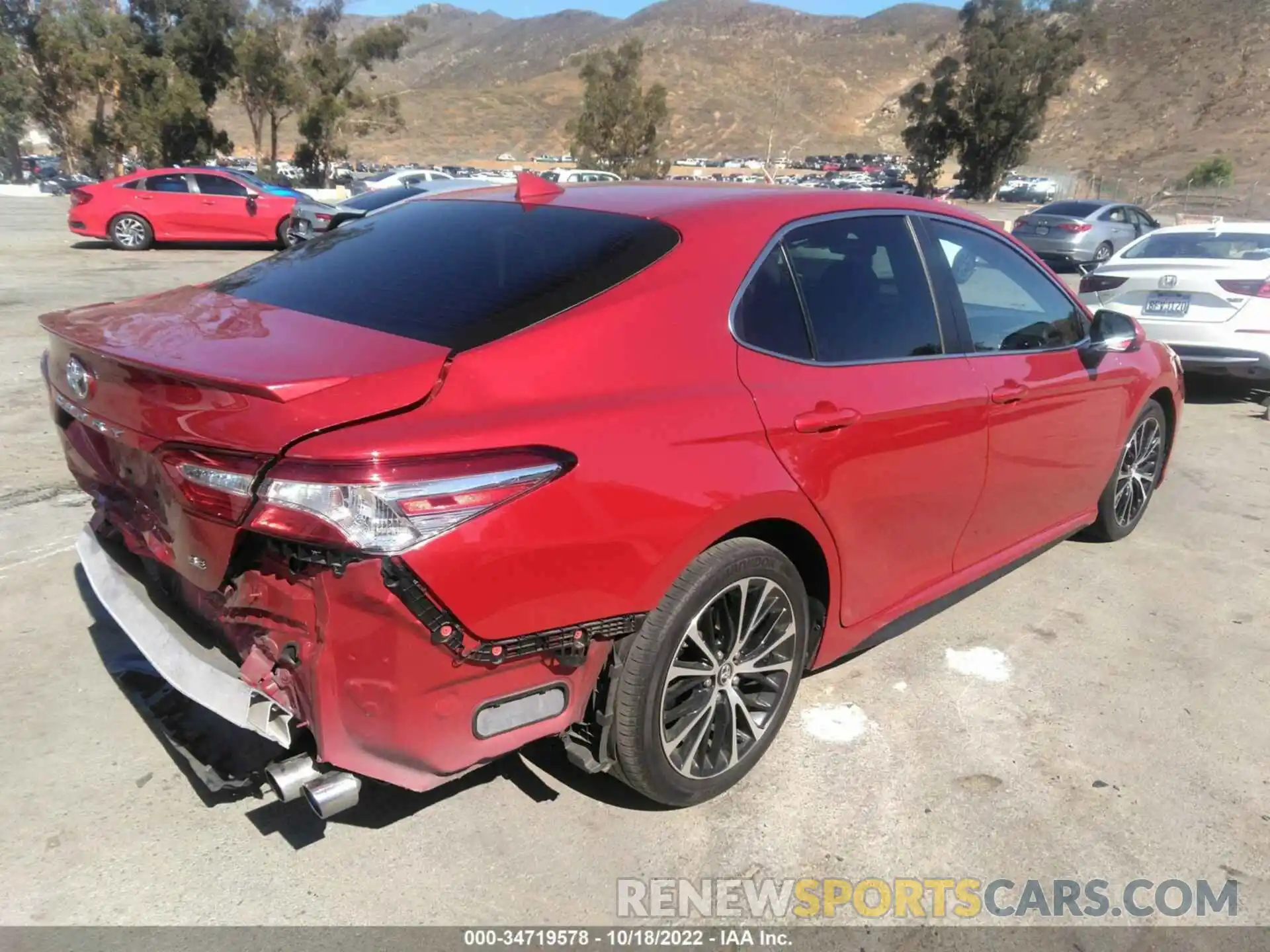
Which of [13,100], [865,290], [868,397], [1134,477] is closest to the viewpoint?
[868,397]

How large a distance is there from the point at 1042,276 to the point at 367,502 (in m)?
3.30

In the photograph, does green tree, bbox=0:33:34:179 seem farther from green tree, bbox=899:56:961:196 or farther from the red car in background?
green tree, bbox=899:56:961:196

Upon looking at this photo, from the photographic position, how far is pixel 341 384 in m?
2.20

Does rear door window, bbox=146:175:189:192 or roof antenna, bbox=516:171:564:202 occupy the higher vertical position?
roof antenna, bbox=516:171:564:202

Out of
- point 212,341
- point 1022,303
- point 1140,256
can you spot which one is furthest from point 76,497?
point 1140,256

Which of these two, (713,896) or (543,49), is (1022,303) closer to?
(713,896)

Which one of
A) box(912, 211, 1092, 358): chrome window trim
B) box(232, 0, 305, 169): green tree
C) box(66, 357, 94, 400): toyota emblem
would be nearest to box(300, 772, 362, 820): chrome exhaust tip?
box(66, 357, 94, 400): toyota emblem

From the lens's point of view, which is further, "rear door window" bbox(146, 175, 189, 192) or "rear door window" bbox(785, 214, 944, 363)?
"rear door window" bbox(146, 175, 189, 192)

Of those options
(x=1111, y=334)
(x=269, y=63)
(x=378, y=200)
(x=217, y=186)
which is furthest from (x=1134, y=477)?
(x=269, y=63)

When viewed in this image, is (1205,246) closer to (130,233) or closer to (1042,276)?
(1042,276)

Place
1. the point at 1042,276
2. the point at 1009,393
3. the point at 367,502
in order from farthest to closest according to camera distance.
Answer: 1. the point at 1042,276
2. the point at 1009,393
3. the point at 367,502

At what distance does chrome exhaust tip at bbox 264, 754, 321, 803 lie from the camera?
2.25 metres

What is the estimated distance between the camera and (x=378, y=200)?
15633 millimetres

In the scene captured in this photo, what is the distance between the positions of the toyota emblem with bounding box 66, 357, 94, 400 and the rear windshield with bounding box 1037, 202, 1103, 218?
20.6 meters
